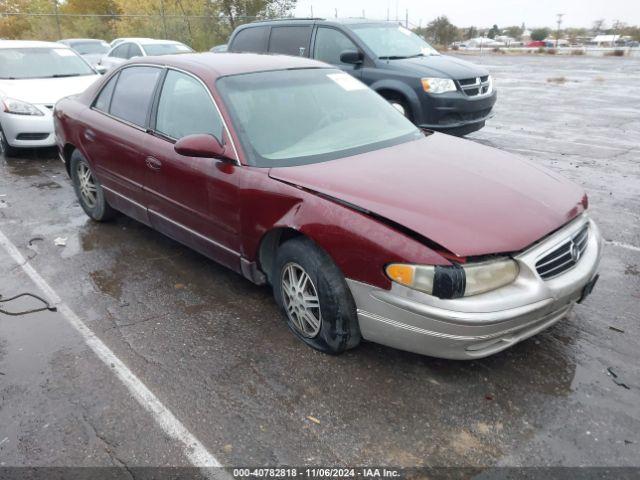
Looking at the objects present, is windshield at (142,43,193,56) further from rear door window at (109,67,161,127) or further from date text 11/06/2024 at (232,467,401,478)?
date text 11/06/2024 at (232,467,401,478)

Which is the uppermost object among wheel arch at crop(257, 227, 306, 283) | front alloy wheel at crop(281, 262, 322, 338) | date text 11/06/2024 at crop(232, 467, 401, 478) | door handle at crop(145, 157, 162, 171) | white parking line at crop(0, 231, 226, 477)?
door handle at crop(145, 157, 162, 171)

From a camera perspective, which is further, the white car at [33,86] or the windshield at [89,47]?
the windshield at [89,47]

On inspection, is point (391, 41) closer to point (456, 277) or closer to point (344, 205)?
point (344, 205)

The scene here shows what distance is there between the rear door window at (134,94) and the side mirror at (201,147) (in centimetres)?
107

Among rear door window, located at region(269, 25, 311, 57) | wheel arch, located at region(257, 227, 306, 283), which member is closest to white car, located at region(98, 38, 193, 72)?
rear door window, located at region(269, 25, 311, 57)


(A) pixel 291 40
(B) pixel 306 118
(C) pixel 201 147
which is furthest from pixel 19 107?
(B) pixel 306 118

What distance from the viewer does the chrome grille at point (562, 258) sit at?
8.98 feet

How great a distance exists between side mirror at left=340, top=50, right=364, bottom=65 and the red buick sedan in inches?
148

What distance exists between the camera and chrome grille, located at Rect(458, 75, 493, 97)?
762 centimetres

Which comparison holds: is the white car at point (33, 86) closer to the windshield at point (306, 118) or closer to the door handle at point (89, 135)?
the door handle at point (89, 135)

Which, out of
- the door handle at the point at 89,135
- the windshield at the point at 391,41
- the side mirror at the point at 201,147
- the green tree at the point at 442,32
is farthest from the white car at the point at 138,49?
the green tree at the point at 442,32

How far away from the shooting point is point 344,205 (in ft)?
9.40

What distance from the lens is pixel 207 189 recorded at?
360cm

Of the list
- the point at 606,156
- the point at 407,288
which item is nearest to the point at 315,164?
the point at 407,288
